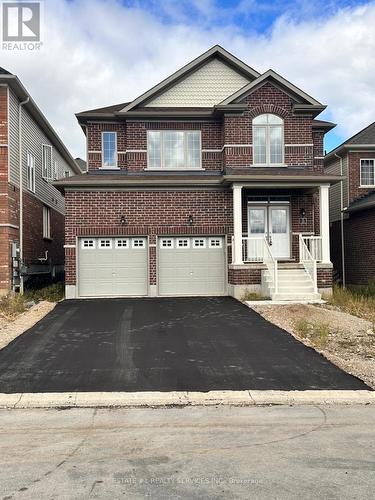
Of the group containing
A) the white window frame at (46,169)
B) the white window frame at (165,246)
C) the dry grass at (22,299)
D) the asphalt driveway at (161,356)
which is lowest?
the asphalt driveway at (161,356)

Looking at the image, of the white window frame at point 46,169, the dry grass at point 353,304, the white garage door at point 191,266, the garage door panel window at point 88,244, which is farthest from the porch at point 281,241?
the white window frame at point 46,169

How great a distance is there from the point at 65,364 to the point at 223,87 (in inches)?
607

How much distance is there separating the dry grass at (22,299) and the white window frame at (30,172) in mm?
4391

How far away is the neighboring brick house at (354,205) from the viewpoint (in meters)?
20.9

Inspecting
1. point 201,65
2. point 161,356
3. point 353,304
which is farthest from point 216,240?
point 161,356

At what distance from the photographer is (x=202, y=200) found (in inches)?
679

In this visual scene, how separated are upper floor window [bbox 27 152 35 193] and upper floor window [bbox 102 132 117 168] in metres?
3.23

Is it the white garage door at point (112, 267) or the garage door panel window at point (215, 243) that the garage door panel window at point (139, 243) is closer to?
the white garage door at point (112, 267)

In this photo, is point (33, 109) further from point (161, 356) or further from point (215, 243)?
point (161, 356)

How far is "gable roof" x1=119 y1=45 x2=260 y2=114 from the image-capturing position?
1898 centimetres

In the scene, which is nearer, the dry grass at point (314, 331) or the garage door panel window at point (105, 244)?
the dry grass at point (314, 331)

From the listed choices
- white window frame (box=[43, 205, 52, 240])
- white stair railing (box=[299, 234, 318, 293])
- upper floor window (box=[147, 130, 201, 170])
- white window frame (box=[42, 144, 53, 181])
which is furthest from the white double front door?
white window frame (box=[42, 144, 53, 181])

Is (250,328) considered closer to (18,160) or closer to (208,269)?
(208,269)

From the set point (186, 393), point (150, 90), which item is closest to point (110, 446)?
point (186, 393)
